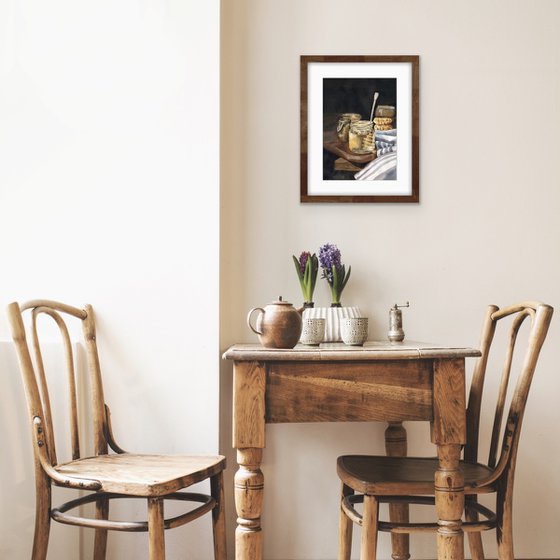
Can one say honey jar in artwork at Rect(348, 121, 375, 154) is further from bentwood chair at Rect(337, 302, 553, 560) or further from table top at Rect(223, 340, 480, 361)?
table top at Rect(223, 340, 480, 361)

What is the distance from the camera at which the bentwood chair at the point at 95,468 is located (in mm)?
1608

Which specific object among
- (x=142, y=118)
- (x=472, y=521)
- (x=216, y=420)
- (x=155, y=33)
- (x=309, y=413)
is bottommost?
(x=472, y=521)

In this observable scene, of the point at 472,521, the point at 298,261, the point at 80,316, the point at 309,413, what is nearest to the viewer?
the point at 309,413

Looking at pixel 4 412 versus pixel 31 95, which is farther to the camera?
pixel 31 95

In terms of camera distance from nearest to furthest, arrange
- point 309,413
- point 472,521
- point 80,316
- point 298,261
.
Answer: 1. point 309,413
2. point 472,521
3. point 80,316
4. point 298,261

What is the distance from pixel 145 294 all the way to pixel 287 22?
114 cm

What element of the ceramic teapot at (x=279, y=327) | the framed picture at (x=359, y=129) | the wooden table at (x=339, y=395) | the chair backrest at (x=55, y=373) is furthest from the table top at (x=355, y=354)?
the framed picture at (x=359, y=129)

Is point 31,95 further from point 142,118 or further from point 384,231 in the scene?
point 384,231

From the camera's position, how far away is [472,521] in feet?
5.93

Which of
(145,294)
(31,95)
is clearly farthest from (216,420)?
(31,95)

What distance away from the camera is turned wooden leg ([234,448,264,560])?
164cm

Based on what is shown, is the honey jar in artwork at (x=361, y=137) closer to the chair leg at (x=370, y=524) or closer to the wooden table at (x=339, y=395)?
the wooden table at (x=339, y=395)

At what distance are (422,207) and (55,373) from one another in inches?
54.8

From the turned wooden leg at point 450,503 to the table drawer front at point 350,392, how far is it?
0.38 feet
